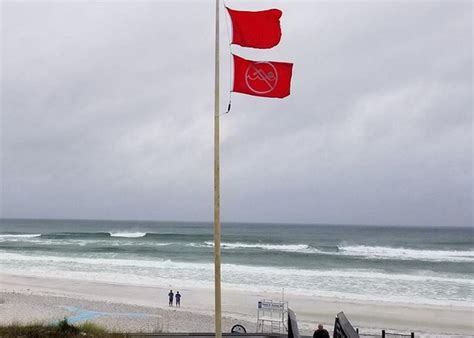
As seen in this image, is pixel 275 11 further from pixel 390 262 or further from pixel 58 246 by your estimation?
pixel 58 246

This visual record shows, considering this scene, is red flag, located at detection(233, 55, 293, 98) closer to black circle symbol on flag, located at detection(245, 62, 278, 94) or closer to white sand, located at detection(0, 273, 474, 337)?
black circle symbol on flag, located at detection(245, 62, 278, 94)

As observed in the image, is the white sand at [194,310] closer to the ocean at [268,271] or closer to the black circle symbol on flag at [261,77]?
the ocean at [268,271]

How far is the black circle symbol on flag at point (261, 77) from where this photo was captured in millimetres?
6527

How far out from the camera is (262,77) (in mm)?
6555

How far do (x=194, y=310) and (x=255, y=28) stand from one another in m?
16.2

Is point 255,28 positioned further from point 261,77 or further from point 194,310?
point 194,310

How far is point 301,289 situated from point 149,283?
31.7 ft

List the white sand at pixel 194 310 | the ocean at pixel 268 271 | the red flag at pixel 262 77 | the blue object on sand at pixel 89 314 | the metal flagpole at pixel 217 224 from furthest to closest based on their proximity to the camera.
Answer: the ocean at pixel 268 271, the blue object on sand at pixel 89 314, the white sand at pixel 194 310, the red flag at pixel 262 77, the metal flagpole at pixel 217 224

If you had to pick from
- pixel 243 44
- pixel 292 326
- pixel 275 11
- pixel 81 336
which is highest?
pixel 275 11

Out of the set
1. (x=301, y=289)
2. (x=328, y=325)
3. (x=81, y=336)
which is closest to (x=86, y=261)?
(x=301, y=289)

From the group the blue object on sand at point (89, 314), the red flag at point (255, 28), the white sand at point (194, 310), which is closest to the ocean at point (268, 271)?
the white sand at point (194, 310)

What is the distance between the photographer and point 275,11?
6.69 meters

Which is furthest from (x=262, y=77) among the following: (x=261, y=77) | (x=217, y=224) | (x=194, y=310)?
(x=194, y=310)

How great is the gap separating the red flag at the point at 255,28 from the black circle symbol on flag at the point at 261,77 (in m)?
0.34
